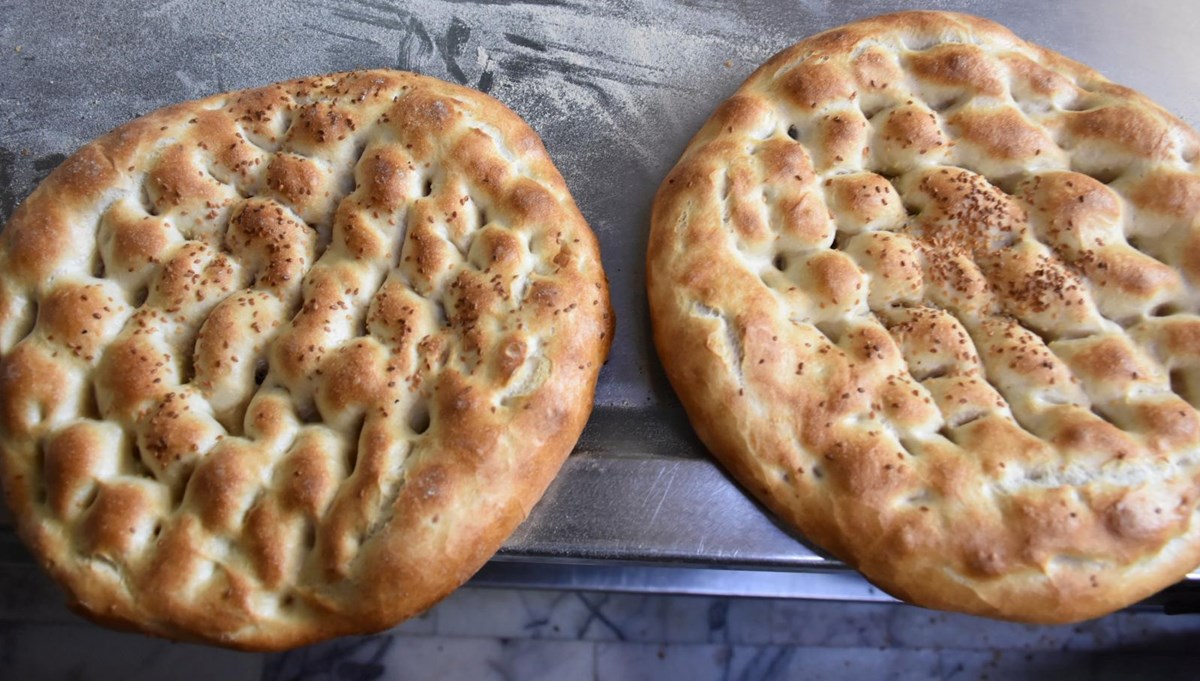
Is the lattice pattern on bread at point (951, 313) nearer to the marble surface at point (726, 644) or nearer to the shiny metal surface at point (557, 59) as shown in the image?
the shiny metal surface at point (557, 59)

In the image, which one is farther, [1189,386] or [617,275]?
[617,275]

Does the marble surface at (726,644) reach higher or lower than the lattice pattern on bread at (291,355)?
lower

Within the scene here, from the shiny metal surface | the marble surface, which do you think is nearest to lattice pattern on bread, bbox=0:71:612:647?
the shiny metal surface

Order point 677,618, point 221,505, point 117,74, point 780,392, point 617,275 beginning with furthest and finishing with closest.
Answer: point 677,618 < point 117,74 < point 617,275 < point 780,392 < point 221,505

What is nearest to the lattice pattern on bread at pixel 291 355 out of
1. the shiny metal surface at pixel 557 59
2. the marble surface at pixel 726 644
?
the shiny metal surface at pixel 557 59

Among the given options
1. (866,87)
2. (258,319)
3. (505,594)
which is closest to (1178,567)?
(866,87)

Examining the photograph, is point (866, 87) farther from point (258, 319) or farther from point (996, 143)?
point (258, 319)

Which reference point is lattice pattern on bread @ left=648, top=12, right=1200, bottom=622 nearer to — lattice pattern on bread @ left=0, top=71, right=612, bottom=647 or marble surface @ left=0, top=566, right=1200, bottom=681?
lattice pattern on bread @ left=0, top=71, right=612, bottom=647
